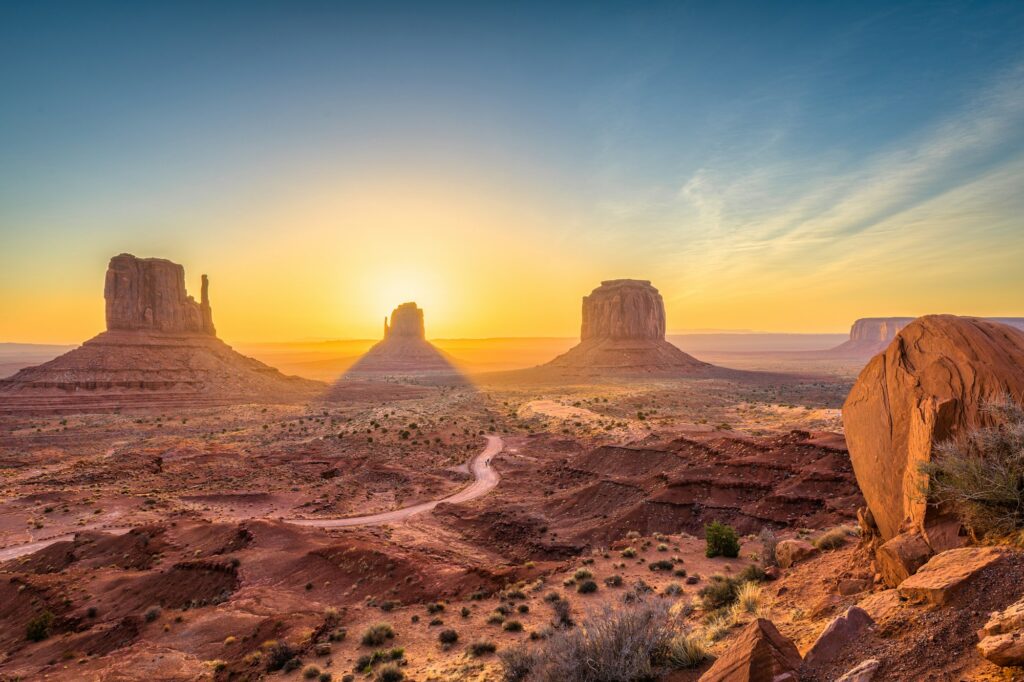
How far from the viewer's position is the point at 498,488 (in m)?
31.6

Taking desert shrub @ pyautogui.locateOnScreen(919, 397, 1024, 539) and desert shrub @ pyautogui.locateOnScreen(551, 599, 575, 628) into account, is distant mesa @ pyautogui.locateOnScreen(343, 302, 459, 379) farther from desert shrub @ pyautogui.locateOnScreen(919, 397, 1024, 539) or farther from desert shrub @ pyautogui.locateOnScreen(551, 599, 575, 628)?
desert shrub @ pyautogui.locateOnScreen(919, 397, 1024, 539)

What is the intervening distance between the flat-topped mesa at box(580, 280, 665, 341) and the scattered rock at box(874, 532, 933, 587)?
115 m

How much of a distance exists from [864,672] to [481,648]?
26.7 feet

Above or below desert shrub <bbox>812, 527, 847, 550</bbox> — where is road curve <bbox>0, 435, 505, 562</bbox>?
below

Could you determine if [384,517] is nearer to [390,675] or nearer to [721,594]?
[390,675]

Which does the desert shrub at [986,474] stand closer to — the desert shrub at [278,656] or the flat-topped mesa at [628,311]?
the desert shrub at [278,656]

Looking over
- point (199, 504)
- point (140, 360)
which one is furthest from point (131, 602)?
point (140, 360)

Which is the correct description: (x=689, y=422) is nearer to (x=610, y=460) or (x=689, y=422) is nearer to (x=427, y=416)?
(x=610, y=460)

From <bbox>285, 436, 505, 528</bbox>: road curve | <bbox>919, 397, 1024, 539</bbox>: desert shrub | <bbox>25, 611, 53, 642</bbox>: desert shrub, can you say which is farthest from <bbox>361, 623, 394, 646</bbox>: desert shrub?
<bbox>285, 436, 505, 528</bbox>: road curve

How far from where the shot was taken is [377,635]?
12.4 metres

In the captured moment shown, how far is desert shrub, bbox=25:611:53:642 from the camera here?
1462 cm

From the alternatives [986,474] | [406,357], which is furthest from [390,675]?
[406,357]

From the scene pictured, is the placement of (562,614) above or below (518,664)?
below

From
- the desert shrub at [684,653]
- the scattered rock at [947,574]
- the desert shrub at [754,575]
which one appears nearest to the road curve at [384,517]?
the desert shrub at [754,575]
